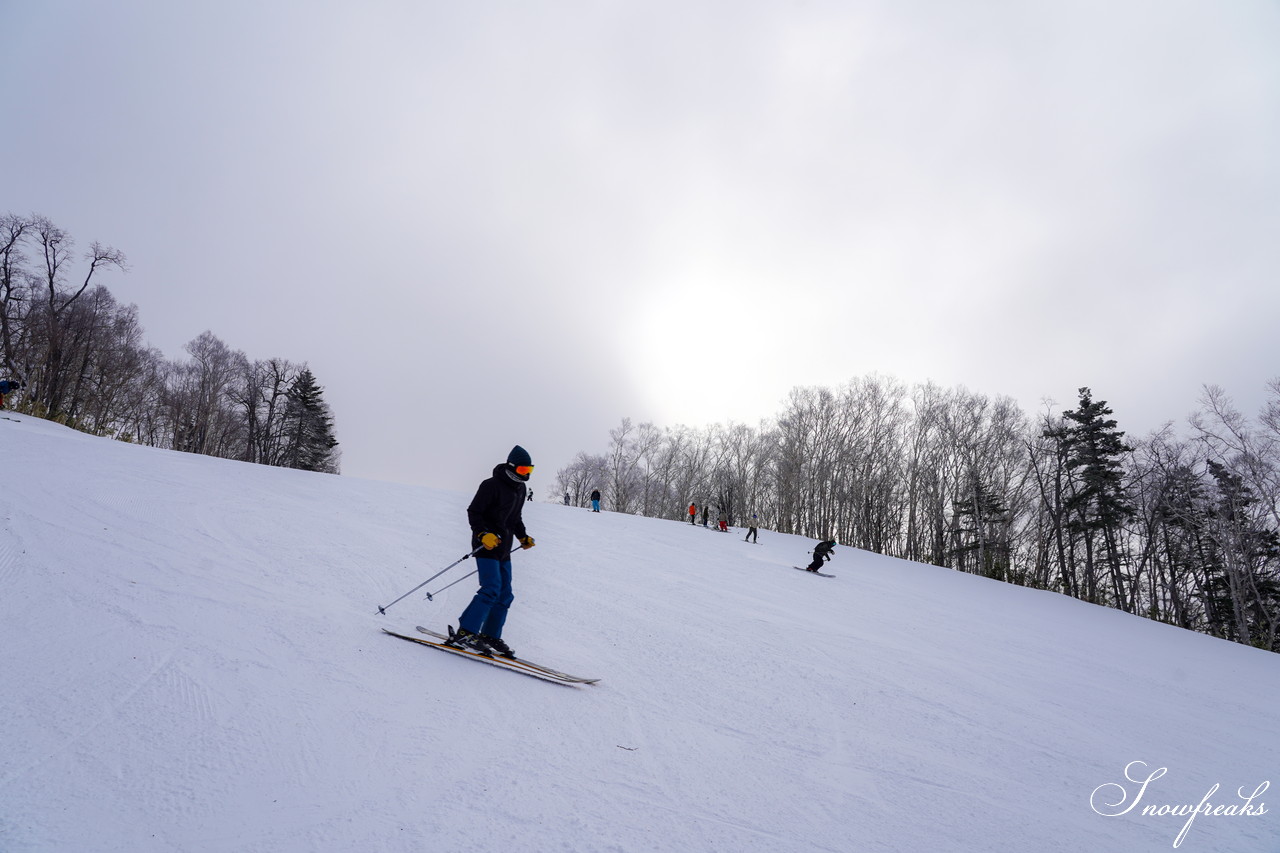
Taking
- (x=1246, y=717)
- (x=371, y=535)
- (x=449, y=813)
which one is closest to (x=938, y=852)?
(x=449, y=813)

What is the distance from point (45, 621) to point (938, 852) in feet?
20.6

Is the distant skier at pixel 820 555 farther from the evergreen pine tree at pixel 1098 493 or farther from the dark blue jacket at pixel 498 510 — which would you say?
the evergreen pine tree at pixel 1098 493

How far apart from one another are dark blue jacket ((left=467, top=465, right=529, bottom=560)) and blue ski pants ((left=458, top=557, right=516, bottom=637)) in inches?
4.7

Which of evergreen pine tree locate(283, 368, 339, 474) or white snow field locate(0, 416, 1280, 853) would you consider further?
evergreen pine tree locate(283, 368, 339, 474)

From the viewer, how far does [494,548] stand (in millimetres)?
4977

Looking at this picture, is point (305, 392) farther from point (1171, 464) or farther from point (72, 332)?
point (1171, 464)

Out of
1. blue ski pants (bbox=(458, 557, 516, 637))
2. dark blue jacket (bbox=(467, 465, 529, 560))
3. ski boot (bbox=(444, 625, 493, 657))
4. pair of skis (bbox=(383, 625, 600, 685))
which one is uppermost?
dark blue jacket (bbox=(467, 465, 529, 560))

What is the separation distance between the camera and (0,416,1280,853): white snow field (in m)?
2.54

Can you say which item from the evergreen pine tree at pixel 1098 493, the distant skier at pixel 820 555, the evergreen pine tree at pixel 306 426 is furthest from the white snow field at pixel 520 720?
the evergreen pine tree at pixel 306 426

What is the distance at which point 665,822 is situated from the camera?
2846 millimetres

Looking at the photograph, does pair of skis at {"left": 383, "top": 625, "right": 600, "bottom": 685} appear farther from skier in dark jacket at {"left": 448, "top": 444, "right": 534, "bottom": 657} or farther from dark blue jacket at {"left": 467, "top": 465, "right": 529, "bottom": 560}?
dark blue jacket at {"left": 467, "top": 465, "right": 529, "bottom": 560}

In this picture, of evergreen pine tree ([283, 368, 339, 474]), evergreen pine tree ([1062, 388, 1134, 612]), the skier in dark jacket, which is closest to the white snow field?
the skier in dark jacket

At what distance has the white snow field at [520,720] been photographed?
254 centimetres

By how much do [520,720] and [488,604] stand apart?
1507mm
